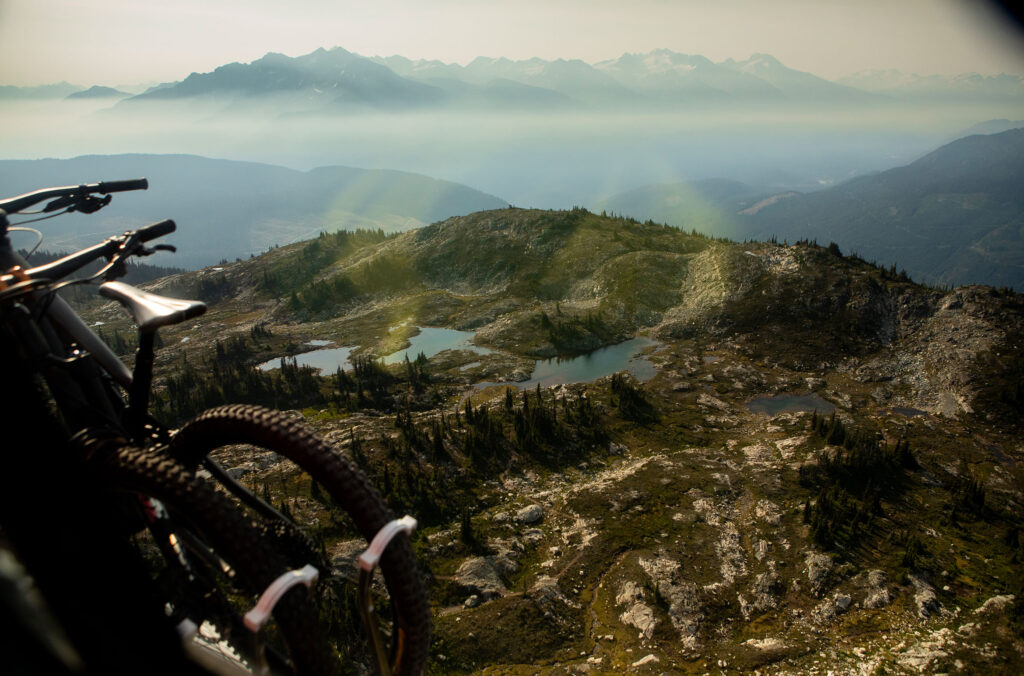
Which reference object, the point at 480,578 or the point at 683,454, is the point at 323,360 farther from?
the point at 480,578

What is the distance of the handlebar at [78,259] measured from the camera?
18.5 ft

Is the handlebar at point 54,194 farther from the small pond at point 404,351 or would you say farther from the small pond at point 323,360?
the small pond at point 323,360

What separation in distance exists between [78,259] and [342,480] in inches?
174

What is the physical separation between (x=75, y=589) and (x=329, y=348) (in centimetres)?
6565

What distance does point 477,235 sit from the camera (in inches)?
3403

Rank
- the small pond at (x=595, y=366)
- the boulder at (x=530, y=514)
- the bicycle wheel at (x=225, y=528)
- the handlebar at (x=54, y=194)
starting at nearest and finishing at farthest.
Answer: the bicycle wheel at (x=225, y=528), the handlebar at (x=54, y=194), the boulder at (x=530, y=514), the small pond at (x=595, y=366)

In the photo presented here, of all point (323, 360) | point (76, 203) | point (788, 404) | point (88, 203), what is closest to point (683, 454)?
point (788, 404)

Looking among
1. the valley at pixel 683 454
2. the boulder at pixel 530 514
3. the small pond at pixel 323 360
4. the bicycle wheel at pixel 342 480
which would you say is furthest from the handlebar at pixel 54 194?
the small pond at pixel 323 360

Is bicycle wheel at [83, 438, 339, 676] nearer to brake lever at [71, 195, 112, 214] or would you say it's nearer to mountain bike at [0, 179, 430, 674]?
mountain bike at [0, 179, 430, 674]

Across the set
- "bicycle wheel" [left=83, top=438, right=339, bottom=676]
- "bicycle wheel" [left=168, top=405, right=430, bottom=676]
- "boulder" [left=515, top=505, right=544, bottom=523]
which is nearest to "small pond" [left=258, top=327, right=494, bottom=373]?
"boulder" [left=515, top=505, right=544, bottom=523]

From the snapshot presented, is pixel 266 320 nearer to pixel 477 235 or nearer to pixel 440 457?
pixel 477 235

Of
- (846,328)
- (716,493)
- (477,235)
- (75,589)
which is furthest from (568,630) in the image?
(477,235)

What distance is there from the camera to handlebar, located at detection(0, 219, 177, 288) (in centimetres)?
565

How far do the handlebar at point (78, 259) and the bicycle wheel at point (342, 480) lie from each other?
7.55 ft
